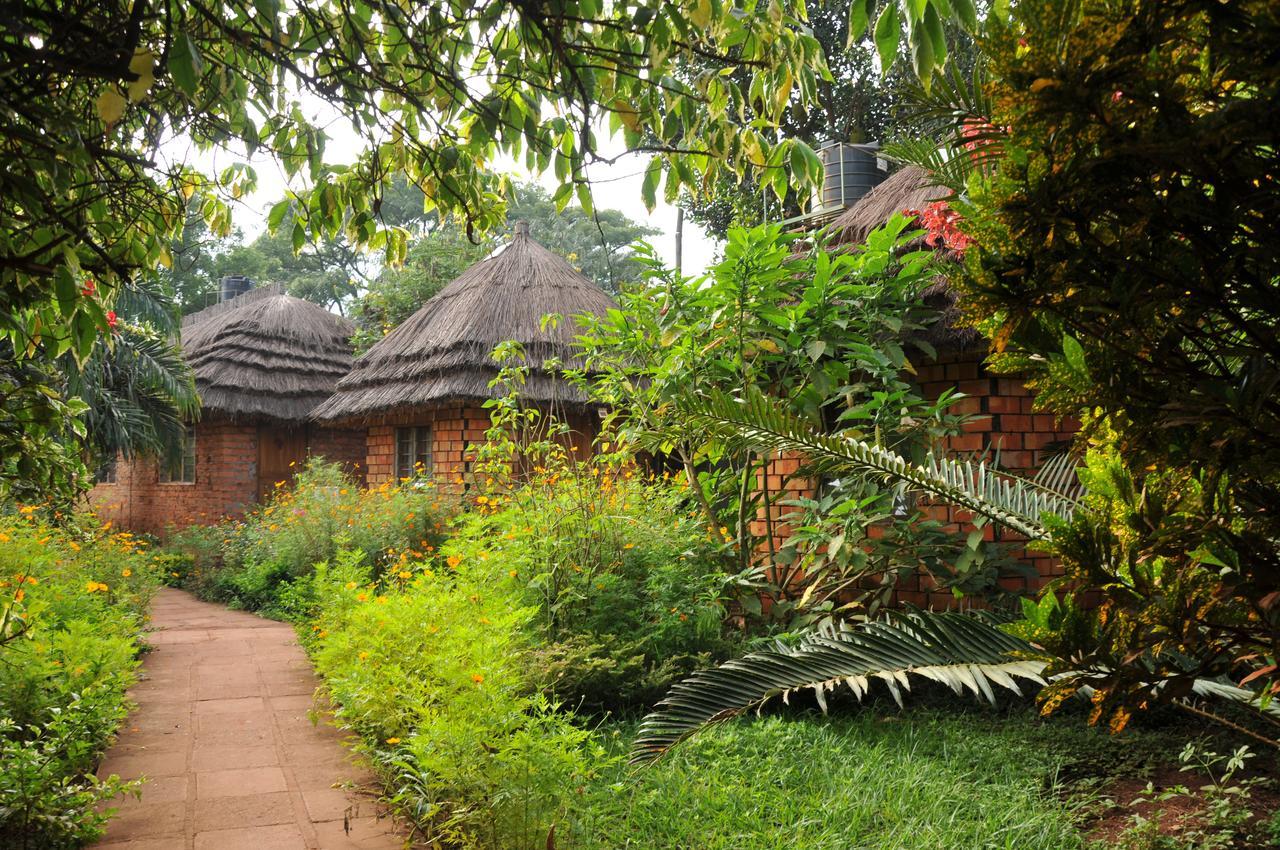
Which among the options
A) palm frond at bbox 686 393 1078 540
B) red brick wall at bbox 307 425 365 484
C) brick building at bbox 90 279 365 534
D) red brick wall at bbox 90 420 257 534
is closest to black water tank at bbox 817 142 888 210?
palm frond at bbox 686 393 1078 540

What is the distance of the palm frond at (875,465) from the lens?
3.95 metres

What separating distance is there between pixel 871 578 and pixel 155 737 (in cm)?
388

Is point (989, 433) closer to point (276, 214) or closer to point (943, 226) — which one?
point (943, 226)

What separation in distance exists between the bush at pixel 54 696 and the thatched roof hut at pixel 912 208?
14.7 ft

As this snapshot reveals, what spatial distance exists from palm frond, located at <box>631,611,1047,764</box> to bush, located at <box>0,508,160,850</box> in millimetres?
2002

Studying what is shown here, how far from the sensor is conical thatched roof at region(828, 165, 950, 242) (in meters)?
6.27

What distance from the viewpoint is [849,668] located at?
378 cm

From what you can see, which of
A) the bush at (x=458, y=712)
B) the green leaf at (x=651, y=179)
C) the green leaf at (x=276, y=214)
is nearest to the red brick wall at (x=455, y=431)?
the bush at (x=458, y=712)

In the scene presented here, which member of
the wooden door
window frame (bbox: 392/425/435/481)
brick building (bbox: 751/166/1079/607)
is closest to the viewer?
brick building (bbox: 751/166/1079/607)

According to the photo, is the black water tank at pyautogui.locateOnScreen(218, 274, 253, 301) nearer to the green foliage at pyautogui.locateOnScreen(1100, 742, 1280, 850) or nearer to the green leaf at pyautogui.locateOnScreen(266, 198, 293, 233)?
the green leaf at pyautogui.locateOnScreen(266, 198, 293, 233)

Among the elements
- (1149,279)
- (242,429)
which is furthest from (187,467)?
(1149,279)

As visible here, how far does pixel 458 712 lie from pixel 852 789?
1443mm

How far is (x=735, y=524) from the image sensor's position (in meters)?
6.16

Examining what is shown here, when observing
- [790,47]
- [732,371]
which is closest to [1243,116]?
[790,47]
